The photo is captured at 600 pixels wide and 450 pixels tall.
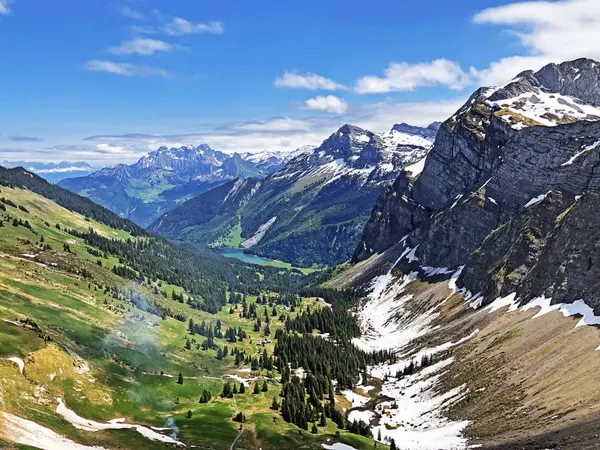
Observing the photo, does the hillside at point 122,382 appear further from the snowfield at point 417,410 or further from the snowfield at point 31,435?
the snowfield at point 417,410

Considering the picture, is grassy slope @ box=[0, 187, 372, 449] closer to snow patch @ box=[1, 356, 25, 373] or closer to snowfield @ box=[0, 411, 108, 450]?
snow patch @ box=[1, 356, 25, 373]

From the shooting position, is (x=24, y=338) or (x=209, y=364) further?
(x=209, y=364)

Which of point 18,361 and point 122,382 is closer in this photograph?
point 18,361

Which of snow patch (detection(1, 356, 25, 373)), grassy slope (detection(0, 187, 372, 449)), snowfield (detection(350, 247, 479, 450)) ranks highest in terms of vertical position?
snow patch (detection(1, 356, 25, 373))

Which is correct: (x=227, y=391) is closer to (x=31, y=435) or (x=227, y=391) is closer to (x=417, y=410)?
(x=417, y=410)

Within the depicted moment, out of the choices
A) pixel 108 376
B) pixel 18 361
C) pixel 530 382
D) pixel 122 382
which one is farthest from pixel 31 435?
pixel 530 382

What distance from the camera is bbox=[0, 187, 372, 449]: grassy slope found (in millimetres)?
95062

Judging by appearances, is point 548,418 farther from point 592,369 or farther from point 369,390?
point 369,390

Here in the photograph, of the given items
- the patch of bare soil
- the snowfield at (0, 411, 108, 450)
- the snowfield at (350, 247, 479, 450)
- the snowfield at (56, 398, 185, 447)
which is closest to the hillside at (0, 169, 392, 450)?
the snowfield at (0, 411, 108, 450)

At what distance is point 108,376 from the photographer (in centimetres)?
12500

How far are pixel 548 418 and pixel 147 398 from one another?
9270cm

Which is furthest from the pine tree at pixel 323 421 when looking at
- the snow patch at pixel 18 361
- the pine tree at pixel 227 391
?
the snow patch at pixel 18 361

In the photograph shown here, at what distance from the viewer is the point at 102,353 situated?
141375 millimetres

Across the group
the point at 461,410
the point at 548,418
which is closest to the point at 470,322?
the point at 461,410
